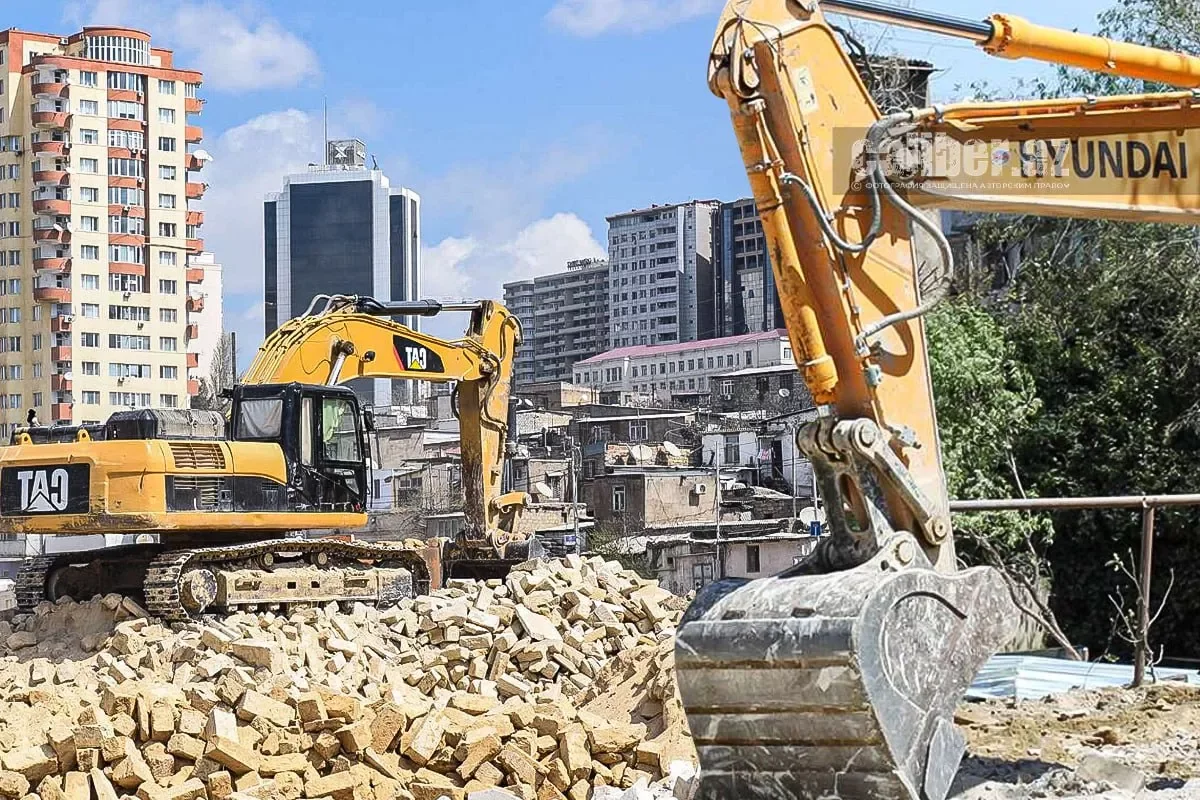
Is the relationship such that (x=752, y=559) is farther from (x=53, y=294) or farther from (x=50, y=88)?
(x=50, y=88)

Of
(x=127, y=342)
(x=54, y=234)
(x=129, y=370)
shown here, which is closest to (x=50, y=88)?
(x=54, y=234)

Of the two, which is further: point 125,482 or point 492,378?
point 492,378

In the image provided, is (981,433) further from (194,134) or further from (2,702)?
(194,134)

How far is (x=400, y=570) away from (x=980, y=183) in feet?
36.1

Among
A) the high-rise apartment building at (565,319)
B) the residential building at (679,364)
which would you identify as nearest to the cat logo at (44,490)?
the residential building at (679,364)

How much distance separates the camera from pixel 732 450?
49.5 metres

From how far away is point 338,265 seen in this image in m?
150

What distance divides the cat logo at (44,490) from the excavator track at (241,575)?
941 mm

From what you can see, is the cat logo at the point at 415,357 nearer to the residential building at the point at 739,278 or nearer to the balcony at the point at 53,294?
the balcony at the point at 53,294

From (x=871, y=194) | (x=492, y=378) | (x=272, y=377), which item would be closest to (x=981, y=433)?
(x=492, y=378)

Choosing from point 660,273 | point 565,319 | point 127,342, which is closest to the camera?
point 127,342

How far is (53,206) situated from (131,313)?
239 inches

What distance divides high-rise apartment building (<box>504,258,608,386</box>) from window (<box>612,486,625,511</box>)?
92101 mm

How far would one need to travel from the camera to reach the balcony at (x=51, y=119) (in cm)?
6881
